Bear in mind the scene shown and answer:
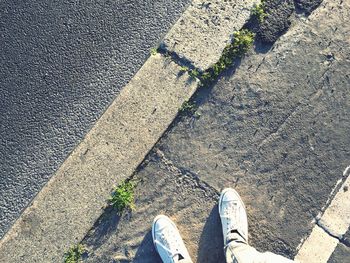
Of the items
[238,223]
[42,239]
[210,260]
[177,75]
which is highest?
[177,75]

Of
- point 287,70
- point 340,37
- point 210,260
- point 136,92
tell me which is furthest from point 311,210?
point 136,92

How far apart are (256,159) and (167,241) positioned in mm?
1002

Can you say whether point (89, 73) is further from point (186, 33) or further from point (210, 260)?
point (210, 260)

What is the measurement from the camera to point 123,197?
3543mm

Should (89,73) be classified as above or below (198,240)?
above

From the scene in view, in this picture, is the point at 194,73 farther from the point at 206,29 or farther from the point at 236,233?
the point at 236,233

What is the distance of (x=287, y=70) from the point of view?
12.1 ft

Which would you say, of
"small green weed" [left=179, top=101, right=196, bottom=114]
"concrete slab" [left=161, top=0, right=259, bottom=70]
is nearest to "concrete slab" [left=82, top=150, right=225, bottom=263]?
"small green weed" [left=179, top=101, right=196, bottom=114]

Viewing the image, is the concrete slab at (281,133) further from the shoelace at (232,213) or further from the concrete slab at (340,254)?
the concrete slab at (340,254)

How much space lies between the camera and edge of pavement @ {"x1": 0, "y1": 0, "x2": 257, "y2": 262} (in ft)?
11.5

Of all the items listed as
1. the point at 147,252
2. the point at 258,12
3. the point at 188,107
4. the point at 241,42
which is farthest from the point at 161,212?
the point at 258,12

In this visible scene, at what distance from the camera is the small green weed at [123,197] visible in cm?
354

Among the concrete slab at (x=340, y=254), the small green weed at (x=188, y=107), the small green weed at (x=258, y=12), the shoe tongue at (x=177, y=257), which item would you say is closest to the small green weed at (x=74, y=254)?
the shoe tongue at (x=177, y=257)

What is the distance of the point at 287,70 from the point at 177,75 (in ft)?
3.09
